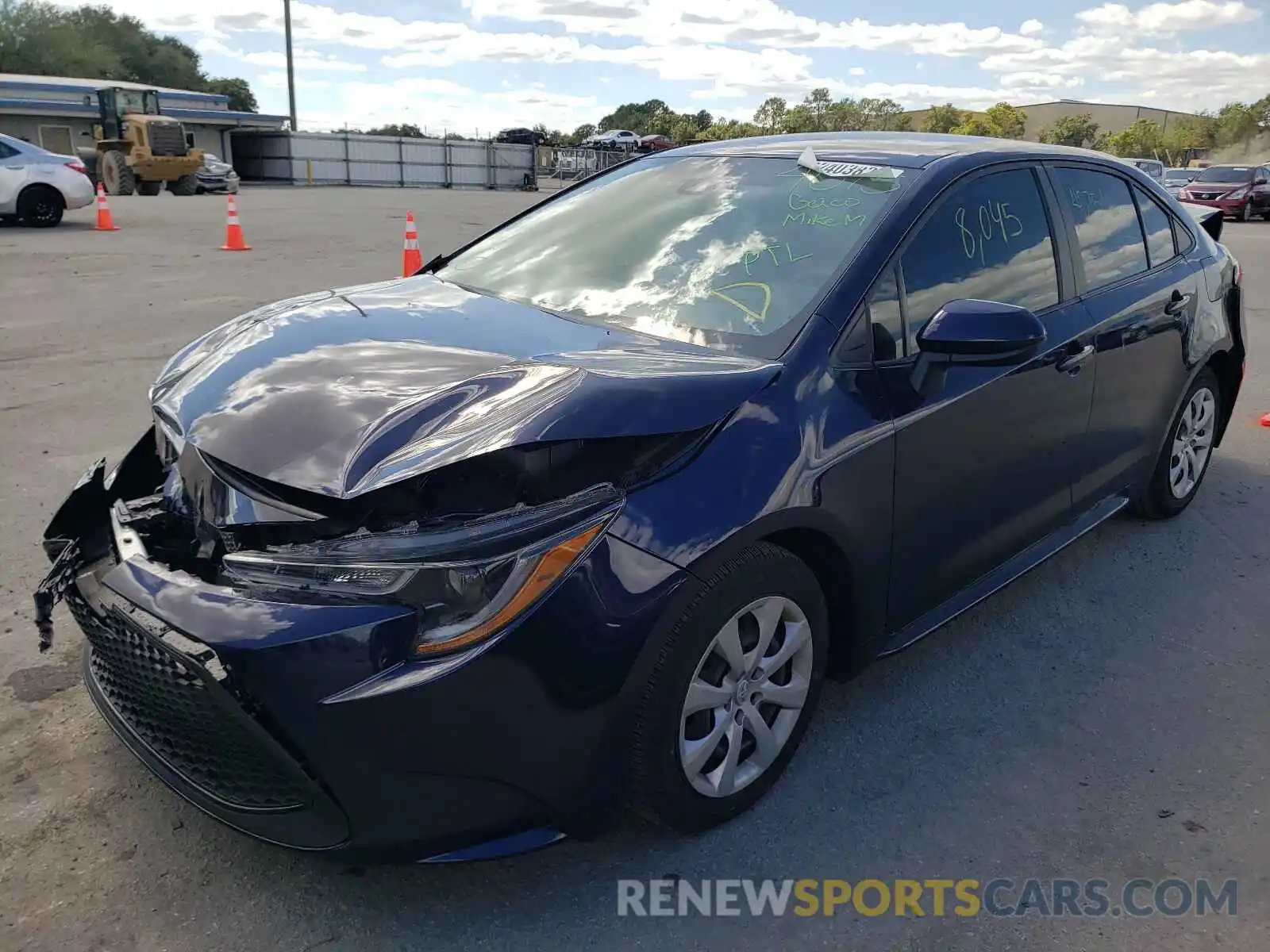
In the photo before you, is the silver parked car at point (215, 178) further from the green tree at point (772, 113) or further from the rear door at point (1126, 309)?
the green tree at point (772, 113)

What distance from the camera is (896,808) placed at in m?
2.65

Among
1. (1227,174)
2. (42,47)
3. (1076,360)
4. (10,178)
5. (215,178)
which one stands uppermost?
(42,47)

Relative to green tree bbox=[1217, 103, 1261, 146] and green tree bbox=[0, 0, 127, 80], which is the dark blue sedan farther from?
green tree bbox=[1217, 103, 1261, 146]

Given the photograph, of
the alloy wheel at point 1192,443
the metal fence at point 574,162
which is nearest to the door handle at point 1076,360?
the alloy wheel at point 1192,443

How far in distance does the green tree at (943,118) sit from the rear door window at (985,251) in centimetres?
7462

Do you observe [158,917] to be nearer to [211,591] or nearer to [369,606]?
[211,591]

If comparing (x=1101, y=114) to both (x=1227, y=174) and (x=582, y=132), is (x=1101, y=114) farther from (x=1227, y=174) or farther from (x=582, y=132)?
(x=1227, y=174)

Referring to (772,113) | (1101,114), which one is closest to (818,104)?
(772,113)

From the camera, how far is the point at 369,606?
6.36 feet

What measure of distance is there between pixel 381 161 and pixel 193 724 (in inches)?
1859

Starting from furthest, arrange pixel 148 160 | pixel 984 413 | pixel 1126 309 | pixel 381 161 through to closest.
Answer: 1. pixel 381 161
2. pixel 148 160
3. pixel 1126 309
4. pixel 984 413

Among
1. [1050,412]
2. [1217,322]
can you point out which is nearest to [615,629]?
[1050,412]

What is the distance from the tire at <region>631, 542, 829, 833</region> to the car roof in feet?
5.05

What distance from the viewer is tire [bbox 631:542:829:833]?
2.22 m
